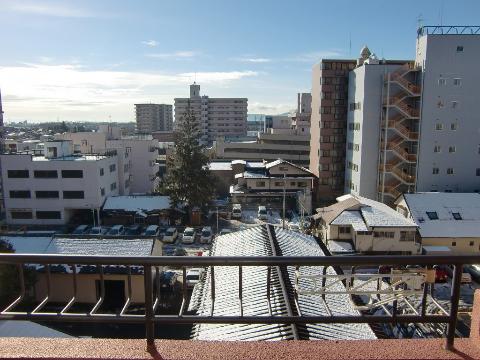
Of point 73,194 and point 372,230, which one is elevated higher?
point 73,194

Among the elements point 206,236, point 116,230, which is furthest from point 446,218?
point 116,230

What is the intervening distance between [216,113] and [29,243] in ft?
241

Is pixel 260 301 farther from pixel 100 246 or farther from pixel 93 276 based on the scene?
pixel 100 246

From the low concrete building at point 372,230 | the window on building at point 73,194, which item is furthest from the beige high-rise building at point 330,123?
the window on building at point 73,194

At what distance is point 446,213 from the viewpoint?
2380 centimetres

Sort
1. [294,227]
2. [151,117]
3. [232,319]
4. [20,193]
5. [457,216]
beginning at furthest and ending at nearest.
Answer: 1. [151,117]
2. [20,193]
3. [294,227]
4. [457,216]
5. [232,319]

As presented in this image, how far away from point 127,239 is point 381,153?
20710 mm

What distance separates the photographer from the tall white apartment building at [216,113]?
88312 mm

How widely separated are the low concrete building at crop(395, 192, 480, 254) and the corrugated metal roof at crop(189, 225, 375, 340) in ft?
35.5

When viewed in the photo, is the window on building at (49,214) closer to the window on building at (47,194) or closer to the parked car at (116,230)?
the window on building at (47,194)

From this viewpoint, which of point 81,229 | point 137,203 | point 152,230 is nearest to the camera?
point 152,230

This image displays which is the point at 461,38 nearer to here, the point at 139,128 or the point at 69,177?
the point at 69,177

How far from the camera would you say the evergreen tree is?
30922mm

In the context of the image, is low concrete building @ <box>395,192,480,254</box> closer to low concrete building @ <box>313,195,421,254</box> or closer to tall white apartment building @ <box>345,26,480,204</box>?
low concrete building @ <box>313,195,421,254</box>
